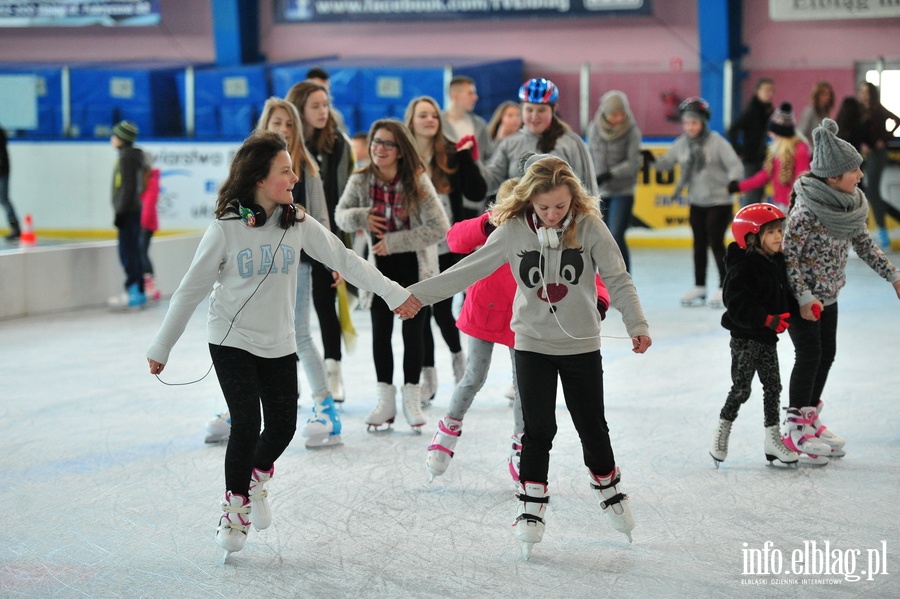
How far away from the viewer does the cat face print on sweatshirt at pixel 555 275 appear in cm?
337

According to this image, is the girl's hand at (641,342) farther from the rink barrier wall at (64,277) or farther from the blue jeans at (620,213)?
the rink barrier wall at (64,277)

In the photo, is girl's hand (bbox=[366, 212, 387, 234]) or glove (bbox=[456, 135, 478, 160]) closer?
girl's hand (bbox=[366, 212, 387, 234])

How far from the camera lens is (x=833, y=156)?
13.6ft

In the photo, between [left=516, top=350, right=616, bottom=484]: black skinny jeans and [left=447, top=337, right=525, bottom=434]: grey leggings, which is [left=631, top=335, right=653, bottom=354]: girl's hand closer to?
[left=516, top=350, right=616, bottom=484]: black skinny jeans

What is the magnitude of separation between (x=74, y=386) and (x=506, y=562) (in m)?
3.35

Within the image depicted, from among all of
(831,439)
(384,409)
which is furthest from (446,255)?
(831,439)

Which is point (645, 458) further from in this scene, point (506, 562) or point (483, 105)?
point (483, 105)

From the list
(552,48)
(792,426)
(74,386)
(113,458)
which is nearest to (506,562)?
(792,426)

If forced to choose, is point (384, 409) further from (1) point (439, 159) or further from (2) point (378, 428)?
(1) point (439, 159)

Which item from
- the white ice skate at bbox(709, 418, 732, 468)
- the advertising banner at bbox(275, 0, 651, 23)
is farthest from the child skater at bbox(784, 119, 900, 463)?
the advertising banner at bbox(275, 0, 651, 23)

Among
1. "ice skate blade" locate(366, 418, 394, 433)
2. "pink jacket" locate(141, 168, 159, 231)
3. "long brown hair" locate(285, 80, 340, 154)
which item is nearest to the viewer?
"ice skate blade" locate(366, 418, 394, 433)

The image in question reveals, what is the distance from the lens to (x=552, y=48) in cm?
1444

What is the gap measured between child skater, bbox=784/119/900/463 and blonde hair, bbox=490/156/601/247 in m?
1.14

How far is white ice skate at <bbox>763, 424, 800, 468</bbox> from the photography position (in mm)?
4191
